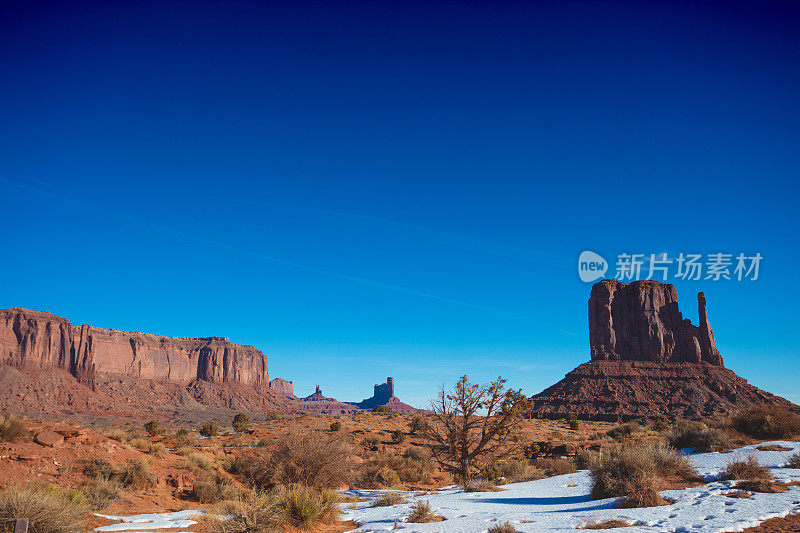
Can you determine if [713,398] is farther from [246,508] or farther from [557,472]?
[246,508]

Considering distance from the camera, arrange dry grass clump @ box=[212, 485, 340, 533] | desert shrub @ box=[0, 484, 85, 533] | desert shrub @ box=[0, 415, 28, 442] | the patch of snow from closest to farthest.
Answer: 1. desert shrub @ box=[0, 484, 85, 533]
2. dry grass clump @ box=[212, 485, 340, 533]
3. the patch of snow
4. desert shrub @ box=[0, 415, 28, 442]

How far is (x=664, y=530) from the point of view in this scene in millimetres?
7145

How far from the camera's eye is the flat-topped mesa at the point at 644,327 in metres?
105

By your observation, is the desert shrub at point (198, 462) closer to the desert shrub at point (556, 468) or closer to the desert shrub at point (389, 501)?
the desert shrub at point (389, 501)

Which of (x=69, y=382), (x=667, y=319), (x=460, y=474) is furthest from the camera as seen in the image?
(x=69, y=382)

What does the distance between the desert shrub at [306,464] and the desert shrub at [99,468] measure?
4.79m

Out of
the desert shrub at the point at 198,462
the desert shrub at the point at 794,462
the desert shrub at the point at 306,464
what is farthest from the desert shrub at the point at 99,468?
the desert shrub at the point at 794,462

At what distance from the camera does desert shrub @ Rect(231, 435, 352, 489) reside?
607 inches

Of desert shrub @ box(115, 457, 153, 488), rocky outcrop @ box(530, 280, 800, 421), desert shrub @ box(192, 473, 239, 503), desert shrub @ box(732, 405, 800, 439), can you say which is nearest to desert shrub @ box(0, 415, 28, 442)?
desert shrub @ box(115, 457, 153, 488)

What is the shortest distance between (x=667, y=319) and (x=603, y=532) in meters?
123

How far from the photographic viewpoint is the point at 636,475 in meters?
9.46

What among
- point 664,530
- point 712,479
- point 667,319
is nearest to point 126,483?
point 664,530

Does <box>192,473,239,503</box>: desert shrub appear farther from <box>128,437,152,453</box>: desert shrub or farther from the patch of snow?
<box>128,437,152,453</box>: desert shrub

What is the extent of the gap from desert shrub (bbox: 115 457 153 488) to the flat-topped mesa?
346ft
